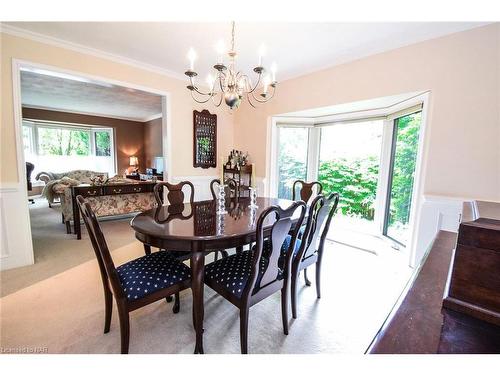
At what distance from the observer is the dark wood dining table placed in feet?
4.23

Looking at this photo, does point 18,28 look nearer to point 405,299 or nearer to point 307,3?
point 307,3

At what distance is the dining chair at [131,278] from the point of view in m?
1.20

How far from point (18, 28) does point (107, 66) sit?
781 millimetres

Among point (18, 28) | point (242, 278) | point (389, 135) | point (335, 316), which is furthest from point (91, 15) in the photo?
point (389, 135)

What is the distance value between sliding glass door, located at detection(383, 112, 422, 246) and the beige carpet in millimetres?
670

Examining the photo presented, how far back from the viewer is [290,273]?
5.13ft

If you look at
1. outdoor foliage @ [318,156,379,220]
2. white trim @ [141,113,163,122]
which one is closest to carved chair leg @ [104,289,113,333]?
outdoor foliage @ [318,156,379,220]

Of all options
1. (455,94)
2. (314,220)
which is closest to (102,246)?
(314,220)

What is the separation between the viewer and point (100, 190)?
3.49 m

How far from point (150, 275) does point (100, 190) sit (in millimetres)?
2817

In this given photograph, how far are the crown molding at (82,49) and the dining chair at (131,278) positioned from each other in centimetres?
226

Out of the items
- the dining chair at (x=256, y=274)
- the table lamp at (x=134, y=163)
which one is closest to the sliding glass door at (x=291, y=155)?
the dining chair at (x=256, y=274)

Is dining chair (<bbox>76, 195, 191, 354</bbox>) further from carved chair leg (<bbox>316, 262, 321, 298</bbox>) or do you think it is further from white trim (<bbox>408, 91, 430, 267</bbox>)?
white trim (<bbox>408, 91, 430, 267</bbox>)

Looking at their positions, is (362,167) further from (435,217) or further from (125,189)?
(125,189)
